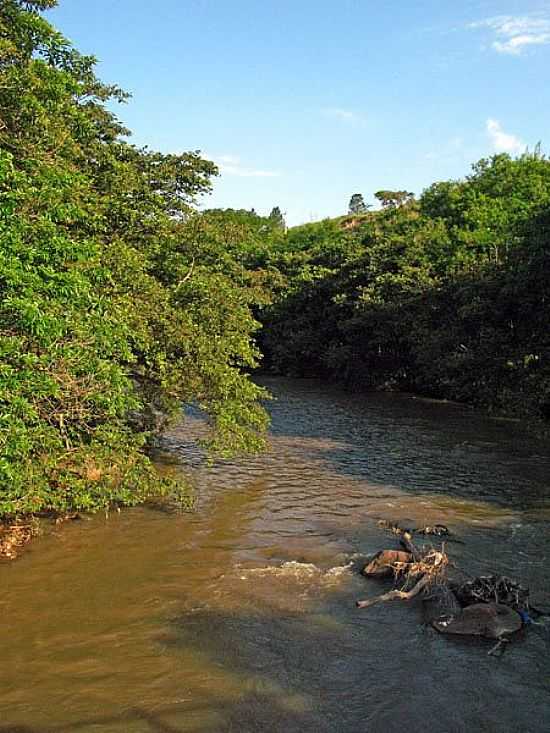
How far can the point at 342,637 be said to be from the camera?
9961 mm

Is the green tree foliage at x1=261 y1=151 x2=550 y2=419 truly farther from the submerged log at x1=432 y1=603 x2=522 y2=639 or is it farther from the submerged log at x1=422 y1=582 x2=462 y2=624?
the submerged log at x1=432 y1=603 x2=522 y2=639

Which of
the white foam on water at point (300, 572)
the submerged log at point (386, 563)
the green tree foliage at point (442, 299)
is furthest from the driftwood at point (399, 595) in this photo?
the green tree foliage at point (442, 299)

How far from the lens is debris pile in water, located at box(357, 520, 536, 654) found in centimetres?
1009

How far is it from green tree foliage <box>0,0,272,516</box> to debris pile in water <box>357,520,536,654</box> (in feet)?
15.3

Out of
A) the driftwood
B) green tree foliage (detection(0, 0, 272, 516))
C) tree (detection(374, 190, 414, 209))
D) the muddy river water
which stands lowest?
the muddy river water

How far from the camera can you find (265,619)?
Result: 10484 mm

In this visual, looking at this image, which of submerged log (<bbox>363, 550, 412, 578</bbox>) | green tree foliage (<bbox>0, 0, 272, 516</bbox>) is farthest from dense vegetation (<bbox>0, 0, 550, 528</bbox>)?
submerged log (<bbox>363, 550, 412, 578</bbox>)

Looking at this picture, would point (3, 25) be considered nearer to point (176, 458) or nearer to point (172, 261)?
point (172, 261)

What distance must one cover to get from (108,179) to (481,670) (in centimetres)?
1162

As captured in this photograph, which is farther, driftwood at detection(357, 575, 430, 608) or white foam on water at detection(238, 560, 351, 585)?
white foam on water at detection(238, 560, 351, 585)

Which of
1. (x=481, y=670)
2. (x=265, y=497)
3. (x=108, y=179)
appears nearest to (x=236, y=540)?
(x=265, y=497)

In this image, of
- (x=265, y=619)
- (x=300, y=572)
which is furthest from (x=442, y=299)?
(x=265, y=619)

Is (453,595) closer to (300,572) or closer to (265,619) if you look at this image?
(300,572)

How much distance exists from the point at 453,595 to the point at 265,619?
9.94ft
